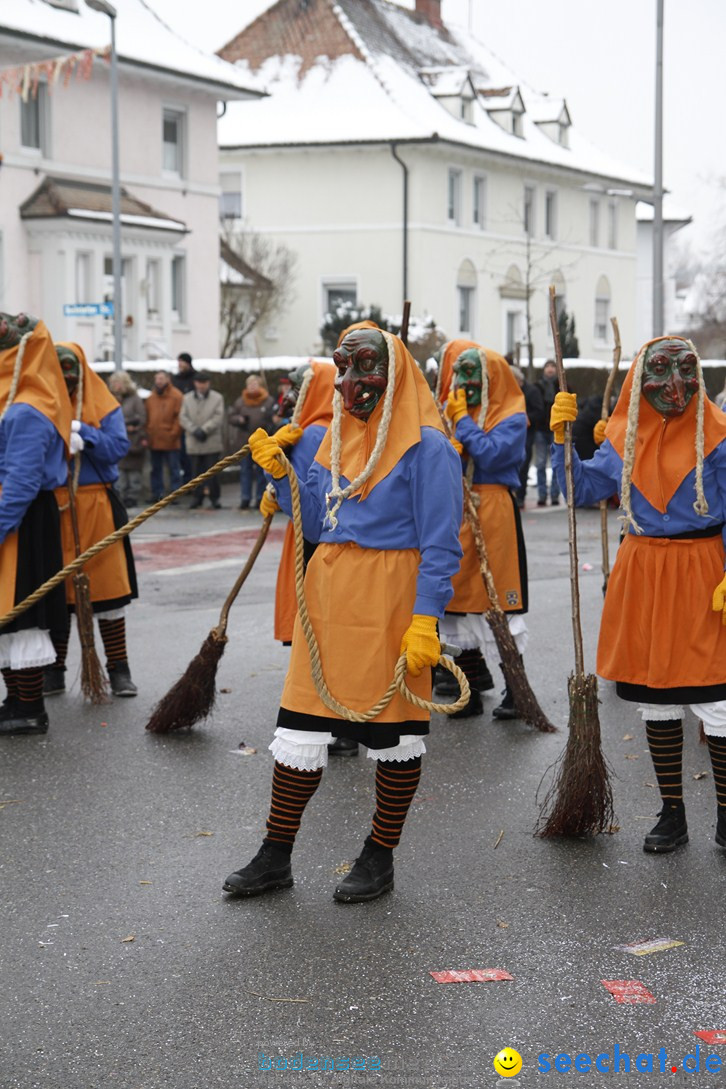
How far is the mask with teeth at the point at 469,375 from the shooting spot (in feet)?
25.6

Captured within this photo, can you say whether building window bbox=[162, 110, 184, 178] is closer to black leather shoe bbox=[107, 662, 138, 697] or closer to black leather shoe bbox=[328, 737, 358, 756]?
black leather shoe bbox=[107, 662, 138, 697]

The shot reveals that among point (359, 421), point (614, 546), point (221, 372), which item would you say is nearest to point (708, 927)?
point (359, 421)

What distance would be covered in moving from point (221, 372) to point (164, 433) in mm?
3419

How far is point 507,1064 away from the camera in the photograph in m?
3.79

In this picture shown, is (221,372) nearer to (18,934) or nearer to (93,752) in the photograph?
(93,752)

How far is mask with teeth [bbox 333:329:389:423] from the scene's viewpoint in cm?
496

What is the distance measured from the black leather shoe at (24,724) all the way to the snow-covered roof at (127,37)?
2310cm

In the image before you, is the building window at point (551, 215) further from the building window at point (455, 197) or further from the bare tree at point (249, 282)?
the bare tree at point (249, 282)

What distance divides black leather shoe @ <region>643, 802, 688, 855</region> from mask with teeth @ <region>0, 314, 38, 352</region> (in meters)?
3.73

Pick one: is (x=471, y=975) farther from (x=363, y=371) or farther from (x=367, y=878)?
(x=363, y=371)

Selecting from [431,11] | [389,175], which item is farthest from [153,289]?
[431,11]

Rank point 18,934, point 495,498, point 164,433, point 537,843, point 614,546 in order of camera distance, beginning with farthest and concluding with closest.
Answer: point 164,433
point 614,546
point 495,498
point 537,843
point 18,934

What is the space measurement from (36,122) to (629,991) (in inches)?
1137

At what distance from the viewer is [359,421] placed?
5.09 meters
